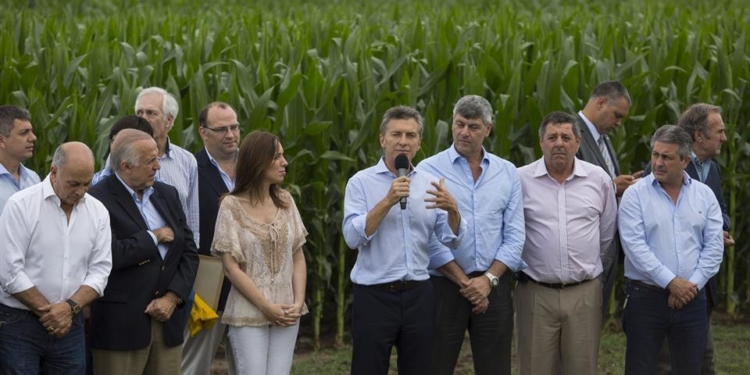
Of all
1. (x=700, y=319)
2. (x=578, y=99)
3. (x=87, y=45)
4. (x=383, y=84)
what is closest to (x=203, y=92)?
(x=383, y=84)

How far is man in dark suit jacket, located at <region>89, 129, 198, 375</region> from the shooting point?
5.97 meters

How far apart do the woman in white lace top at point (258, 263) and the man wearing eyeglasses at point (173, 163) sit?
0.62 m

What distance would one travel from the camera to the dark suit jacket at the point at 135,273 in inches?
235

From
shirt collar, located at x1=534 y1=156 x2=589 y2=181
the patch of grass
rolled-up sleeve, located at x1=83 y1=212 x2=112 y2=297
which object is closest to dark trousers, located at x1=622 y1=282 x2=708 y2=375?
shirt collar, located at x1=534 y1=156 x2=589 y2=181

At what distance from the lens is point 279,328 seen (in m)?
6.23

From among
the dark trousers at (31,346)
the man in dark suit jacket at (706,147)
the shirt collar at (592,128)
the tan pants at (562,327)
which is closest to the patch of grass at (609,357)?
the man in dark suit jacket at (706,147)

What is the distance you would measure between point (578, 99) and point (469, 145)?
10.1 ft

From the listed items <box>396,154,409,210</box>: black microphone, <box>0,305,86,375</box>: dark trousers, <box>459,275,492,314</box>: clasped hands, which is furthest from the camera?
<box>459,275,492,314</box>: clasped hands

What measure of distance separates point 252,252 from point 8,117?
1.51 m

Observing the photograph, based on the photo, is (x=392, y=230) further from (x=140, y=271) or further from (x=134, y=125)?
(x=134, y=125)

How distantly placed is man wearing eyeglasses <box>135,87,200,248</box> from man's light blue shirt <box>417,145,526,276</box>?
135cm

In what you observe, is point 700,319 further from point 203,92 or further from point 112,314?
point 203,92

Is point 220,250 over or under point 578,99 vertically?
under

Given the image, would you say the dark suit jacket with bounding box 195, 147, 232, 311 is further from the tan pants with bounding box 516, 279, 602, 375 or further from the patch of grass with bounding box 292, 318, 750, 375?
the patch of grass with bounding box 292, 318, 750, 375
